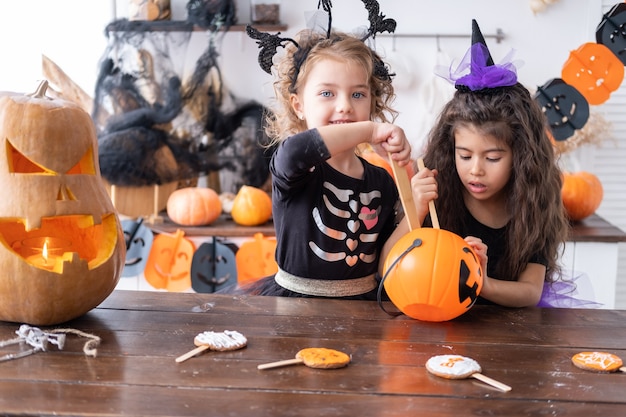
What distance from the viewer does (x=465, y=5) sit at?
3135mm

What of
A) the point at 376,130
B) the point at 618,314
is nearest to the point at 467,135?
the point at 376,130

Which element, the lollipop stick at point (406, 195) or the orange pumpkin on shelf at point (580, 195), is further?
the orange pumpkin on shelf at point (580, 195)

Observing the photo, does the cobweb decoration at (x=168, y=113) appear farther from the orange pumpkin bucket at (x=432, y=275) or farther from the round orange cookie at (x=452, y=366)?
the round orange cookie at (x=452, y=366)

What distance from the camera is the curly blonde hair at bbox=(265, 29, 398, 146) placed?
1.69 metres

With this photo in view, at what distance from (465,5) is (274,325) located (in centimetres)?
228

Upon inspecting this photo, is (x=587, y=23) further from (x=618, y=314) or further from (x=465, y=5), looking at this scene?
(x=618, y=314)

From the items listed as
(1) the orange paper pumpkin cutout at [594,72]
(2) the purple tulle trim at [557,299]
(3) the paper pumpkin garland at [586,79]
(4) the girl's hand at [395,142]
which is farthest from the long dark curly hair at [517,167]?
(1) the orange paper pumpkin cutout at [594,72]

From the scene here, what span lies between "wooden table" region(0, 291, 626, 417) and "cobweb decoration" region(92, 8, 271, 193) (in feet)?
5.38

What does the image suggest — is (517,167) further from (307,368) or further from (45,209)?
(45,209)

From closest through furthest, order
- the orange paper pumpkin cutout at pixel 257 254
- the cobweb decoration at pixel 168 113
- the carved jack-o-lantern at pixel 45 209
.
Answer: the carved jack-o-lantern at pixel 45 209
the orange paper pumpkin cutout at pixel 257 254
the cobweb decoration at pixel 168 113

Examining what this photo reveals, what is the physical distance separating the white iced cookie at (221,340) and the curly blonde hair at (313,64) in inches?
29.5

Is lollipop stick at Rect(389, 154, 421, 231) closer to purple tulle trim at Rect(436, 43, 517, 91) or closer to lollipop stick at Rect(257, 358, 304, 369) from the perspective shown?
purple tulle trim at Rect(436, 43, 517, 91)

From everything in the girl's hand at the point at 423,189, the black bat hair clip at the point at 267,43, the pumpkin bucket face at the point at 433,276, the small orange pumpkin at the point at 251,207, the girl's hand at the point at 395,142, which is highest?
the black bat hair clip at the point at 267,43

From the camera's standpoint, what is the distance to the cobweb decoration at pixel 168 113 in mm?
2973
